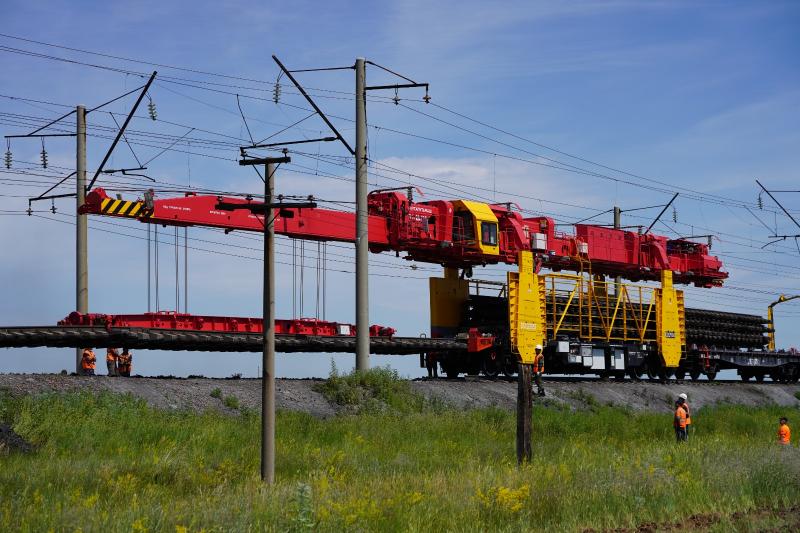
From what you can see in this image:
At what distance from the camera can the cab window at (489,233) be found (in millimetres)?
34844

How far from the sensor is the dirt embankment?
22.2 metres

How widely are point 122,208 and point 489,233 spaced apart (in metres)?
13.8

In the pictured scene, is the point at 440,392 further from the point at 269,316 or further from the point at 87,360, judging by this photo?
the point at 269,316

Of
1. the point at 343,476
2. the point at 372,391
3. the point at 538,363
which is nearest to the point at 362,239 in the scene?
the point at 372,391

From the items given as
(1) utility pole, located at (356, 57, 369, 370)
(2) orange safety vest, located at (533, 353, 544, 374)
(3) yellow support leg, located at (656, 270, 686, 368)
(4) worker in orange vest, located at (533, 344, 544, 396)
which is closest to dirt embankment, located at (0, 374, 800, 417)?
(4) worker in orange vest, located at (533, 344, 544, 396)

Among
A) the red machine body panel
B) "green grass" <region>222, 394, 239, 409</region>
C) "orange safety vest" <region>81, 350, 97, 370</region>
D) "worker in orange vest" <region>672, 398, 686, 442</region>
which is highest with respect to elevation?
the red machine body panel

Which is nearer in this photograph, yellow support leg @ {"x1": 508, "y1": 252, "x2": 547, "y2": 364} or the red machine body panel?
the red machine body panel

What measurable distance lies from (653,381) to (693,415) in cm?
702

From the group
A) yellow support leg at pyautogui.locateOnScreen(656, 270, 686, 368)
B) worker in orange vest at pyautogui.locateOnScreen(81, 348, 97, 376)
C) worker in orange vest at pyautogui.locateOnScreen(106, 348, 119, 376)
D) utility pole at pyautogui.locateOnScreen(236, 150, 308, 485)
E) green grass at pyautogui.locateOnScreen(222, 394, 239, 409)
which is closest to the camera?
utility pole at pyautogui.locateOnScreen(236, 150, 308, 485)

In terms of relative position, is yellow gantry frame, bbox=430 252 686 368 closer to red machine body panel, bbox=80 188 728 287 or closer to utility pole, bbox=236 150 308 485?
red machine body panel, bbox=80 188 728 287

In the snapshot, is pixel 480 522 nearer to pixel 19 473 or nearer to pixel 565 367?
pixel 19 473

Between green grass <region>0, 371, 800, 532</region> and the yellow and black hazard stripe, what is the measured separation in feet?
20.5

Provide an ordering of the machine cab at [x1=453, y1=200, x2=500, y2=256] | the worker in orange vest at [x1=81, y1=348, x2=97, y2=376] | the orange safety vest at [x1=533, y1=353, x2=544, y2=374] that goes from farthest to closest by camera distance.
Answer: the machine cab at [x1=453, y1=200, x2=500, y2=256], the orange safety vest at [x1=533, y1=353, x2=544, y2=374], the worker in orange vest at [x1=81, y1=348, x2=97, y2=376]

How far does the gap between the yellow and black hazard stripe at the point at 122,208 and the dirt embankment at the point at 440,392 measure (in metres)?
4.53
